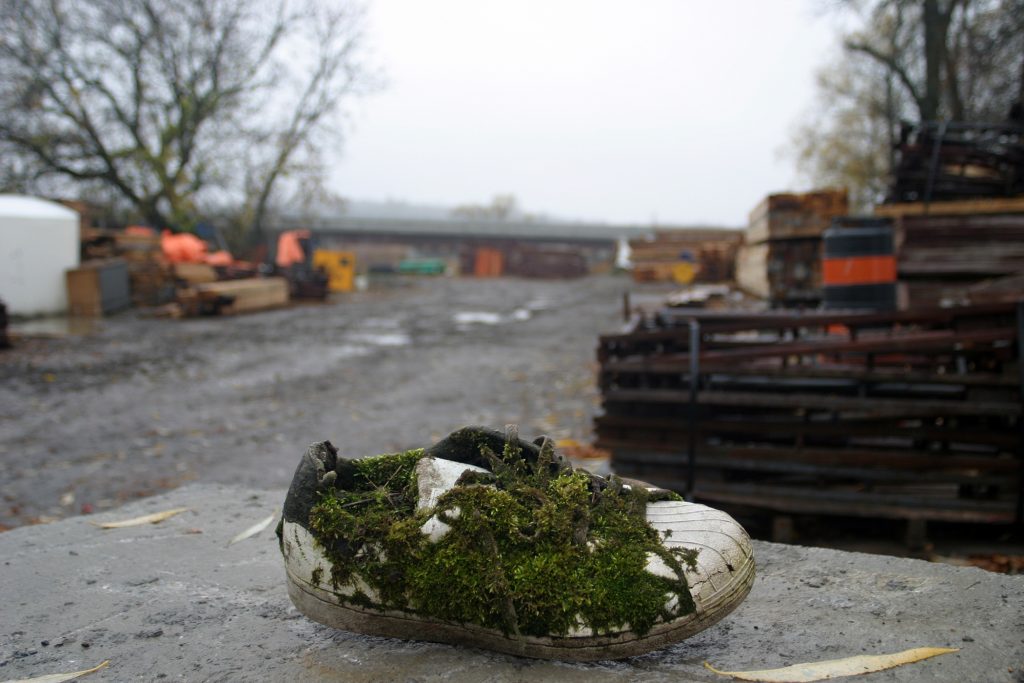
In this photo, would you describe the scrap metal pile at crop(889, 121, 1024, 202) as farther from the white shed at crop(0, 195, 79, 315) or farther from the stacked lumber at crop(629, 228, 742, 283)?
the white shed at crop(0, 195, 79, 315)

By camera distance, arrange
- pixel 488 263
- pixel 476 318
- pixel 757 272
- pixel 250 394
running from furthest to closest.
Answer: pixel 488 263 < pixel 476 318 < pixel 757 272 < pixel 250 394

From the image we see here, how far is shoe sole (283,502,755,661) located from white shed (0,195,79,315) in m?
16.7

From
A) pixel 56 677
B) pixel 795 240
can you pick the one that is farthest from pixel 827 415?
pixel 795 240

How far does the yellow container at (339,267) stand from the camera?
79.4 ft

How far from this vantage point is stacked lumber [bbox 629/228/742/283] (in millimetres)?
20297

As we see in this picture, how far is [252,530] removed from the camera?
2.99 metres

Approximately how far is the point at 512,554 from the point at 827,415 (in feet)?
11.2

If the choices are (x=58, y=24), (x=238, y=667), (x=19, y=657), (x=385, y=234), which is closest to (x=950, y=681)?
(x=238, y=667)

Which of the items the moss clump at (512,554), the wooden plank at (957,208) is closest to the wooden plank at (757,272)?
the wooden plank at (957,208)

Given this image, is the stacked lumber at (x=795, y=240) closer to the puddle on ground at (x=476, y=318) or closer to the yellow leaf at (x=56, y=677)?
the yellow leaf at (x=56, y=677)

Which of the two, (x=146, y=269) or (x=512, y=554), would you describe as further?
(x=146, y=269)

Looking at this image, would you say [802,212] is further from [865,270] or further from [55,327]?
[55,327]

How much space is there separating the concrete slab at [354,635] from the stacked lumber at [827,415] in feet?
5.82

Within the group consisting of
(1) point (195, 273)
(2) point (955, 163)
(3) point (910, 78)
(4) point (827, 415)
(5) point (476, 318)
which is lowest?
(5) point (476, 318)
